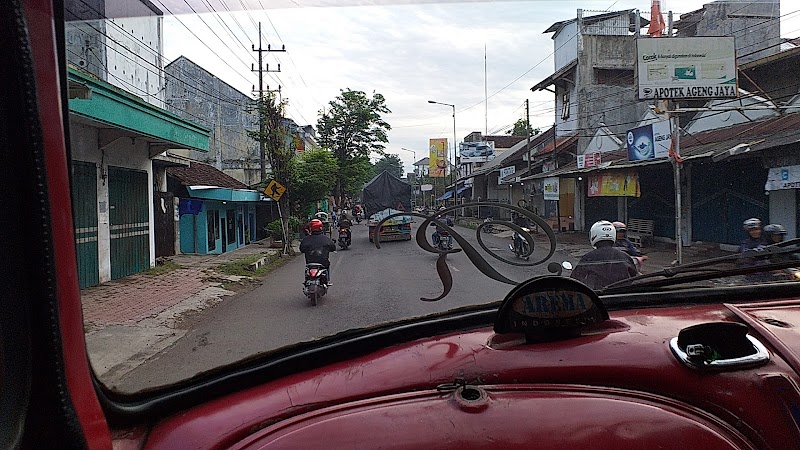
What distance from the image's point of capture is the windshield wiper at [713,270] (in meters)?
1.48

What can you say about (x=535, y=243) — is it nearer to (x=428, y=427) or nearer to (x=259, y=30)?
(x=428, y=427)

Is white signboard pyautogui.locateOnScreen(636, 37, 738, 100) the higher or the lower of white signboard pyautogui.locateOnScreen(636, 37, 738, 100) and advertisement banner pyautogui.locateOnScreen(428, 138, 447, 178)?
the higher

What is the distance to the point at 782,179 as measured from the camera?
2.13 meters

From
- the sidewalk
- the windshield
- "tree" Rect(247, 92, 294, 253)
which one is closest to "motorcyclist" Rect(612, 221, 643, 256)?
the windshield

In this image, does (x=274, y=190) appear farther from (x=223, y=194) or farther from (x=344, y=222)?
(x=223, y=194)

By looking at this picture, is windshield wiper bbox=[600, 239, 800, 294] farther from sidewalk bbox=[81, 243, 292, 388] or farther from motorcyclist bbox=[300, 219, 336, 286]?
sidewalk bbox=[81, 243, 292, 388]

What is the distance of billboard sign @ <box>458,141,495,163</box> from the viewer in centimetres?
251

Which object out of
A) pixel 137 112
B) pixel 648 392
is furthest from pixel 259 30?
pixel 648 392

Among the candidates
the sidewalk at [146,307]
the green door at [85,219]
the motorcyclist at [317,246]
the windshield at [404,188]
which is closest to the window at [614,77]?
the windshield at [404,188]

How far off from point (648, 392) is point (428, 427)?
0.44 metres

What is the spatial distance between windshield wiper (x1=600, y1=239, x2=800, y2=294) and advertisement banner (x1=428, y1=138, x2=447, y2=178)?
88 centimetres

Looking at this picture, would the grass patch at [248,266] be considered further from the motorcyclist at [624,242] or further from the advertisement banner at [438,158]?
the motorcyclist at [624,242]

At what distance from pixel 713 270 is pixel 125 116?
175 centimetres

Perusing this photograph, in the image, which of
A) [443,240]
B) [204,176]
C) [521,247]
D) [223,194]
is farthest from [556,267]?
[204,176]
